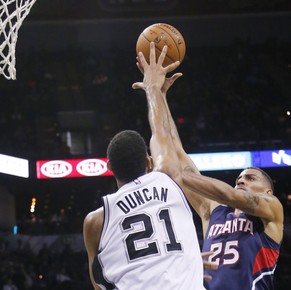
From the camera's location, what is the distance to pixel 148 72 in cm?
262

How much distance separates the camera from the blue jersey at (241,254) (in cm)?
325

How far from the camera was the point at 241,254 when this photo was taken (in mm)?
3277

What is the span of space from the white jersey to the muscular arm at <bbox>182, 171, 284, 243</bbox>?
68cm

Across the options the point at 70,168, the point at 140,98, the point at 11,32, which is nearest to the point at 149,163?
the point at 11,32

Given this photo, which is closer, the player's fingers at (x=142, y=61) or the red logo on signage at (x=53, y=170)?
the player's fingers at (x=142, y=61)

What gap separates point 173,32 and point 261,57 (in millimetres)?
13113

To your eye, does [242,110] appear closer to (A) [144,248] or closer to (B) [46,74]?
(B) [46,74]

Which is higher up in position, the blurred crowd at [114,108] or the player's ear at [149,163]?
the blurred crowd at [114,108]

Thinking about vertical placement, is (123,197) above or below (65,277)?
below

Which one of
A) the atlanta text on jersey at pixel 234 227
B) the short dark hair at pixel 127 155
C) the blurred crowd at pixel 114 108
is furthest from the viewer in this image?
the blurred crowd at pixel 114 108

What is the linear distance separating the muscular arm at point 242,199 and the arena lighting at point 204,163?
9212mm

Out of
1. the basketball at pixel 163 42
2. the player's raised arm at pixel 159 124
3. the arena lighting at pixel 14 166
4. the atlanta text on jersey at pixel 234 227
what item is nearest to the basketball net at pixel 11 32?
the basketball at pixel 163 42

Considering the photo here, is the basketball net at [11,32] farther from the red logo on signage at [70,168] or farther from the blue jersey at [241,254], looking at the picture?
the red logo on signage at [70,168]

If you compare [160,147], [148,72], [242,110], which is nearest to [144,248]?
[160,147]
